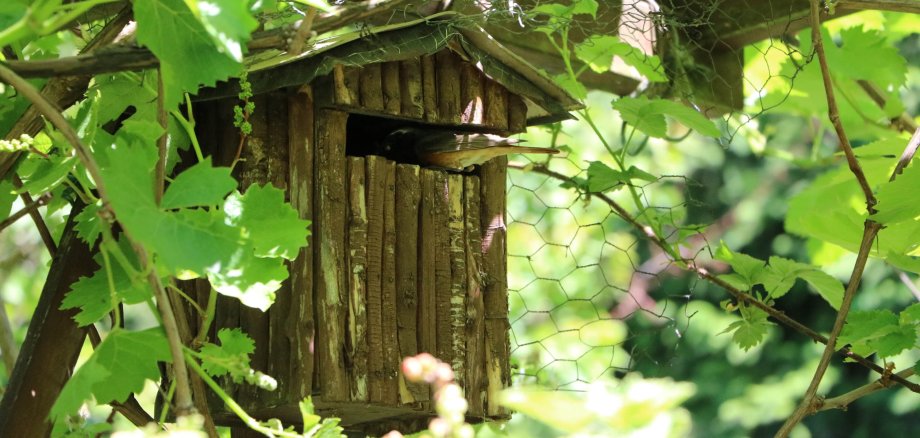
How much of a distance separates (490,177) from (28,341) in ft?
2.60

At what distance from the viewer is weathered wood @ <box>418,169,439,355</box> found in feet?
5.95

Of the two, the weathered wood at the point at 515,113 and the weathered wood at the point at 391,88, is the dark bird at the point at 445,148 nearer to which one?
the weathered wood at the point at 515,113

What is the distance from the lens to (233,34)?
3.46 ft

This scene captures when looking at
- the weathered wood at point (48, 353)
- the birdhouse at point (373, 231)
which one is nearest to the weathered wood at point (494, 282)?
the birdhouse at point (373, 231)

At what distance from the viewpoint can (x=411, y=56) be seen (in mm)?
1807

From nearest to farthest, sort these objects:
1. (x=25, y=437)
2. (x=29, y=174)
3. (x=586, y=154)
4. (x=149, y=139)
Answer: (x=149, y=139)
(x=25, y=437)
(x=29, y=174)
(x=586, y=154)

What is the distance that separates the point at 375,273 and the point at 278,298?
6.0 inches

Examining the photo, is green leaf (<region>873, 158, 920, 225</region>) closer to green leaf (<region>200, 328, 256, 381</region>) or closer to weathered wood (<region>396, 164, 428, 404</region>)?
weathered wood (<region>396, 164, 428, 404</region>)

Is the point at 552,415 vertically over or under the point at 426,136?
under

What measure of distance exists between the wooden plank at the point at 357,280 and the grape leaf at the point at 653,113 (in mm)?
570

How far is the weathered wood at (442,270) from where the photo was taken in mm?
1838

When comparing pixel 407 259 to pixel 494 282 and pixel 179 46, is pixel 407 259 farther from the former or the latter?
pixel 179 46

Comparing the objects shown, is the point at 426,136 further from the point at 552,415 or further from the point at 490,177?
the point at 552,415

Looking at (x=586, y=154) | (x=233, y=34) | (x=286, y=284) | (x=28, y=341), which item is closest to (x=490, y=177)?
(x=286, y=284)
